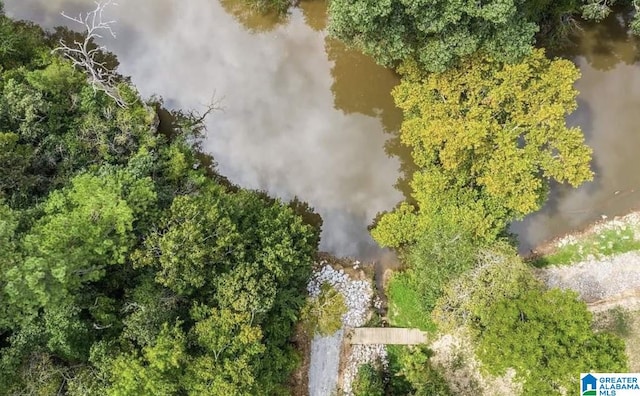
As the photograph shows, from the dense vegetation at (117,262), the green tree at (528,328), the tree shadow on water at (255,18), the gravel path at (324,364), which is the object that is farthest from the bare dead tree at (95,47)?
the green tree at (528,328)

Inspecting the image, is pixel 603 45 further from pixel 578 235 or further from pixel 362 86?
pixel 362 86

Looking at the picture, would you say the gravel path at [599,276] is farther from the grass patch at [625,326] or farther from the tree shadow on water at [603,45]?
the tree shadow on water at [603,45]

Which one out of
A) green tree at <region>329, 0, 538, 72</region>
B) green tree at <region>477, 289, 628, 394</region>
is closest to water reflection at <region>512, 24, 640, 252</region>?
green tree at <region>477, 289, 628, 394</region>

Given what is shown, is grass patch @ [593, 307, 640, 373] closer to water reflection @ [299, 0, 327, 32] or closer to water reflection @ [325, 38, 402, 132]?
water reflection @ [325, 38, 402, 132]

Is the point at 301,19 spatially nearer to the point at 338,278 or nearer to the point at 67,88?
the point at 67,88

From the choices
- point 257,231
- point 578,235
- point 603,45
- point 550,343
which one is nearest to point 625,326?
point 578,235
